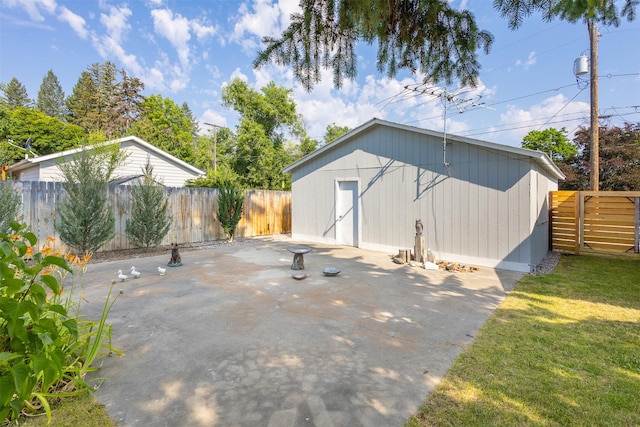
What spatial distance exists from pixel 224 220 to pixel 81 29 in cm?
811

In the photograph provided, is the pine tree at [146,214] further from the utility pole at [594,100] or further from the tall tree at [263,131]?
the utility pole at [594,100]

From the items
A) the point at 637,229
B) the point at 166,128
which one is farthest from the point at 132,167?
the point at 637,229

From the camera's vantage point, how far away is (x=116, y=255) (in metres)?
7.48

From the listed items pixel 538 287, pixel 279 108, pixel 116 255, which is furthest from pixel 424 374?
pixel 279 108

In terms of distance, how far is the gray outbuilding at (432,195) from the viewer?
600 centimetres

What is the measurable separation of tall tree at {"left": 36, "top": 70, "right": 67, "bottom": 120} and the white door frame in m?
39.1

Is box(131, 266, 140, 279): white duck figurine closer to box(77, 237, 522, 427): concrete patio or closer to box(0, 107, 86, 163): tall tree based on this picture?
box(77, 237, 522, 427): concrete patio

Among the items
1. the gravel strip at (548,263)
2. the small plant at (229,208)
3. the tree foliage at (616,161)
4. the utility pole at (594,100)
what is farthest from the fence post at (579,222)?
the small plant at (229,208)

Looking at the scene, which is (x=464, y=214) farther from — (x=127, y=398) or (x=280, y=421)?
(x=127, y=398)

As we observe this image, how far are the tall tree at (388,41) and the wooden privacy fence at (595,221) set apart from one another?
703 cm

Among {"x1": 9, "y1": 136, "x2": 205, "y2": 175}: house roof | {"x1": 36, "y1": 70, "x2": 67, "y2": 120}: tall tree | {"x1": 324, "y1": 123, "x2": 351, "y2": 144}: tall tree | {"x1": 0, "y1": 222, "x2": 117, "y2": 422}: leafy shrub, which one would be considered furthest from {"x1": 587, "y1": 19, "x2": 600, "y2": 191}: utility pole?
{"x1": 36, "y1": 70, "x2": 67, "y2": 120}: tall tree

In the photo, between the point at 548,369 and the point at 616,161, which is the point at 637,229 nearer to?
the point at 548,369

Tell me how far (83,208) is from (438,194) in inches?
327

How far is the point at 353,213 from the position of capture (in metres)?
8.94
